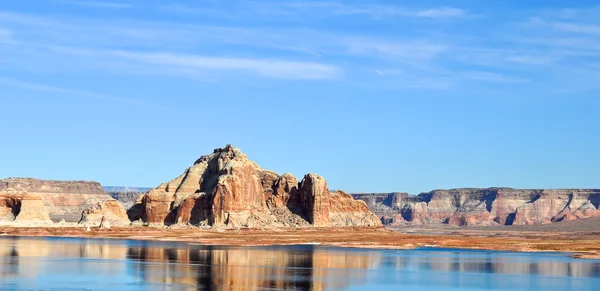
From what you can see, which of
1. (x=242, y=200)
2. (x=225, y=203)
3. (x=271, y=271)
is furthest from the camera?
(x=242, y=200)

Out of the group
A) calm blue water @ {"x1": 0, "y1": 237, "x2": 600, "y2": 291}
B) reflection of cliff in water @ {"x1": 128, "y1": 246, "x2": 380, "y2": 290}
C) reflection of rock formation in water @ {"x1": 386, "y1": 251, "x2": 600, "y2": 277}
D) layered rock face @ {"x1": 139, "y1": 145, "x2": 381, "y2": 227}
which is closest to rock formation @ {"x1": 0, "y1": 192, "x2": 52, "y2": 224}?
layered rock face @ {"x1": 139, "y1": 145, "x2": 381, "y2": 227}

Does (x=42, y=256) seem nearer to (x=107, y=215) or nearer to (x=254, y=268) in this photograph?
(x=254, y=268)

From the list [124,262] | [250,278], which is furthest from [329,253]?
[250,278]

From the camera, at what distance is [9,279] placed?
48469 mm

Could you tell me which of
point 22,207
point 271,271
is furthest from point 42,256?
point 22,207

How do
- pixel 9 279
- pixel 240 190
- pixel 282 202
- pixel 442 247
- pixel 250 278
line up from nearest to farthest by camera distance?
pixel 9 279, pixel 250 278, pixel 442 247, pixel 240 190, pixel 282 202

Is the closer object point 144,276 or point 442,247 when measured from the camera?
point 144,276

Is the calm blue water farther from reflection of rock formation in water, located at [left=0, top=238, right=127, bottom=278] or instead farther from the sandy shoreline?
the sandy shoreline

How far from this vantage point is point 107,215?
141375mm

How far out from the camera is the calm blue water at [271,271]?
161 feet

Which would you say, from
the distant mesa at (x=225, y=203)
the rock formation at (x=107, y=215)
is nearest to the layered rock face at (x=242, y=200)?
the distant mesa at (x=225, y=203)

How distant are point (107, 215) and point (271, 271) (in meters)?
88.9

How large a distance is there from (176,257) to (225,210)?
6522cm

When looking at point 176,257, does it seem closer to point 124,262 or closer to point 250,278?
point 124,262
